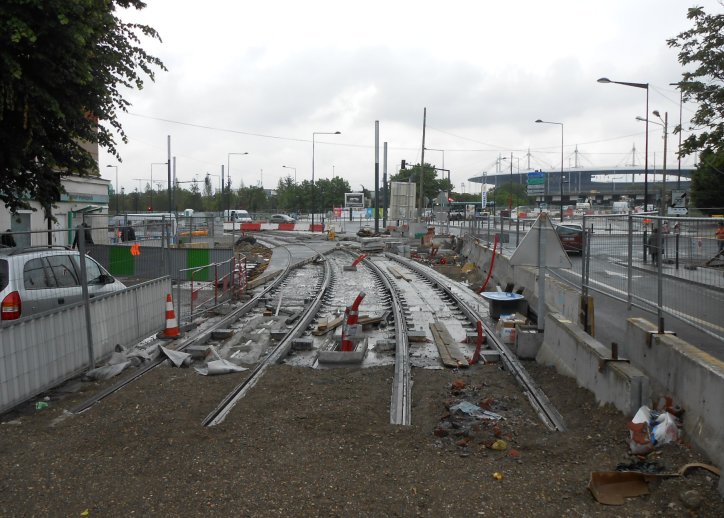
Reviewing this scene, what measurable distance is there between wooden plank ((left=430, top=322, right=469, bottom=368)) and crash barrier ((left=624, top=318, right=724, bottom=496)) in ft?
8.87

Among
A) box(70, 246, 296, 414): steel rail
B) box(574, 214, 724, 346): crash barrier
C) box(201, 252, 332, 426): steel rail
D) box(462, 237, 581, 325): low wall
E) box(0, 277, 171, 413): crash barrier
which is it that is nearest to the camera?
box(574, 214, 724, 346): crash barrier

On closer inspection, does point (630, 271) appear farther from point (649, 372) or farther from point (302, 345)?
point (302, 345)

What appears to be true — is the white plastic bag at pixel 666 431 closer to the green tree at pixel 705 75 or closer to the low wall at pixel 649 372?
the low wall at pixel 649 372

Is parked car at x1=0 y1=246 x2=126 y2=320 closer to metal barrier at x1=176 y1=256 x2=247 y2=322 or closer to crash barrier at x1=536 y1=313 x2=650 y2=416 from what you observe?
metal barrier at x1=176 y1=256 x2=247 y2=322

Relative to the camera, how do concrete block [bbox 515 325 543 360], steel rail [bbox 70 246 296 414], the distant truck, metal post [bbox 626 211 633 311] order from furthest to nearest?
the distant truck → concrete block [bbox 515 325 543 360] → metal post [bbox 626 211 633 311] → steel rail [bbox 70 246 296 414]

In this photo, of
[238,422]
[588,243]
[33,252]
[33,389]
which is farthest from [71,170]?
[588,243]

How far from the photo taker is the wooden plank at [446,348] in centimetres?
876

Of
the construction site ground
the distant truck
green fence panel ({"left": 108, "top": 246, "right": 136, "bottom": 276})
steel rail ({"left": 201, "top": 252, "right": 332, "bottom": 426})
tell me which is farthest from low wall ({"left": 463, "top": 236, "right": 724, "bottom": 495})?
the distant truck

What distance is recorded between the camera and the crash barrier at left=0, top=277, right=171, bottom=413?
22.2ft

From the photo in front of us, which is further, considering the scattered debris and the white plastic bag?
the scattered debris

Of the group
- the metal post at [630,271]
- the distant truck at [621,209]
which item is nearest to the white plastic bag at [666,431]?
the metal post at [630,271]

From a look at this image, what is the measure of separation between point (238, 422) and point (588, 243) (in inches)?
218

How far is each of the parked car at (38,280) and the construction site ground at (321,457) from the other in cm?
139

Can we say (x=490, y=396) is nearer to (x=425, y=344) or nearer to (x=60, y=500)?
(x=425, y=344)
